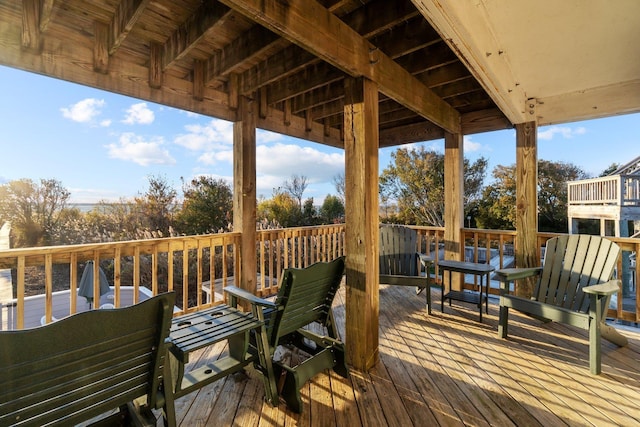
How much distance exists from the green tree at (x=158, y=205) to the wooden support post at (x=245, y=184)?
433 centimetres

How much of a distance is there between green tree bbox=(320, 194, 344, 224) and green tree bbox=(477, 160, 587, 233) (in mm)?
5183

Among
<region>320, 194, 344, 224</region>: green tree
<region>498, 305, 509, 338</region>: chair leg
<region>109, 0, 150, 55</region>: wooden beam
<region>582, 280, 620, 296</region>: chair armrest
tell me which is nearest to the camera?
<region>109, 0, 150, 55</region>: wooden beam

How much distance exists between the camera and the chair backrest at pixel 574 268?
2566mm

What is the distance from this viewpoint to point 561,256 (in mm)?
2916

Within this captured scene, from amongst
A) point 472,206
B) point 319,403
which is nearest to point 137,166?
point 319,403

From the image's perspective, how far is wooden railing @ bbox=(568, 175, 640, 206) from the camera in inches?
289

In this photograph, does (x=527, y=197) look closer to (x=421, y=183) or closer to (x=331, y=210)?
(x=331, y=210)

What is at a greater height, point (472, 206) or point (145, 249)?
point (472, 206)

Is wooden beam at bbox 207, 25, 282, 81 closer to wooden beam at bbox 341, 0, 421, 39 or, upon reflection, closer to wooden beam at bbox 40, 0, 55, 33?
wooden beam at bbox 341, 0, 421, 39

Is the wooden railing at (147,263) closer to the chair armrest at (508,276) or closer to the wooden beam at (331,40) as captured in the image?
the wooden beam at (331,40)

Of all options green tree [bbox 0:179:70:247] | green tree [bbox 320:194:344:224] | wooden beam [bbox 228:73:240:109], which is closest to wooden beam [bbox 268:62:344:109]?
wooden beam [bbox 228:73:240:109]

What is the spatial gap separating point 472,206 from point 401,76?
9.27 metres

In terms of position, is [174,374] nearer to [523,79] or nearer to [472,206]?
[523,79]

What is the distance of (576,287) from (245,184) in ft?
11.8
